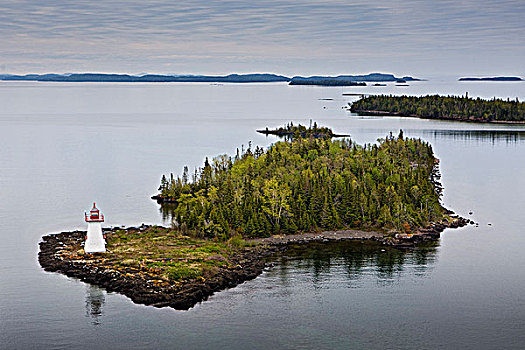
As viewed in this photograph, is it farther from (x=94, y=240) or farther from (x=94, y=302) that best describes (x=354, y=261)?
(x=94, y=302)

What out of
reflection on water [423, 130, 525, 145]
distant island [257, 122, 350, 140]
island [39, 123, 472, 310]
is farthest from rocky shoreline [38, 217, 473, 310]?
reflection on water [423, 130, 525, 145]

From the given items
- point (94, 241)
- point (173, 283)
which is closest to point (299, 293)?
point (173, 283)

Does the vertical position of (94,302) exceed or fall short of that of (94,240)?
it falls short

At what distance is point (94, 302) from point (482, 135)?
14211 centimetres

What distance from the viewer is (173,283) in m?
48.5

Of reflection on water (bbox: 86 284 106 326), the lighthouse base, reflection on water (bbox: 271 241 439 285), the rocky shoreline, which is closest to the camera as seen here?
reflection on water (bbox: 86 284 106 326)

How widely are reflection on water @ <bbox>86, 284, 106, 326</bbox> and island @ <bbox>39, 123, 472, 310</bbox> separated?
92 centimetres

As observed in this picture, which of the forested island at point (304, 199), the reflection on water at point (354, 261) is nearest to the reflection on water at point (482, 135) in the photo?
the forested island at point (304, 199)

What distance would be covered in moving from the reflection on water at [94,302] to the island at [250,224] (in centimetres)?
92

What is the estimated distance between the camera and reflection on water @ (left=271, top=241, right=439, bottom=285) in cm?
5425

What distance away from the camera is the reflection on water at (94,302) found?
43938mm

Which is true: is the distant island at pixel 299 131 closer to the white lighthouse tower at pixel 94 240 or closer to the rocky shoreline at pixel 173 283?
the rocky shoreline at pixel 173 283

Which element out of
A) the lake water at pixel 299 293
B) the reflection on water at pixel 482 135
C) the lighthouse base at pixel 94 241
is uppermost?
the reflection on water at pixel 482 135

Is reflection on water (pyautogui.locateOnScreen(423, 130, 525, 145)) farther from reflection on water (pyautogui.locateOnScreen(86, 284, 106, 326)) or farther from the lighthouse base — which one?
reflection on water (pyautogui.locateOnScreen(86, 284, 106, 326))
